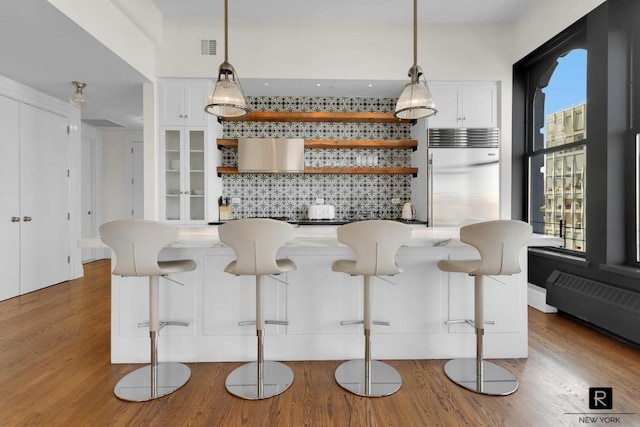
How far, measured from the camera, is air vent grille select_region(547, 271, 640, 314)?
107 inches

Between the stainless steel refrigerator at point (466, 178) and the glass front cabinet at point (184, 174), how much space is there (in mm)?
2865

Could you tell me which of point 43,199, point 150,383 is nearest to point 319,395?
point 150,383

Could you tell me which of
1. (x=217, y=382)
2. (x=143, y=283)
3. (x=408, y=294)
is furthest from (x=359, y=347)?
(x=143, y=283)

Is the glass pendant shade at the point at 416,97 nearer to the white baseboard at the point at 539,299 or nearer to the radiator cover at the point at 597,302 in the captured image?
the radiator cover at the point at 597,302

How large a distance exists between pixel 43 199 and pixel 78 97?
156 cm

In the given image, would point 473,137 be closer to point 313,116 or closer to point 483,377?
point 313,116

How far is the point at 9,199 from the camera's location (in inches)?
166

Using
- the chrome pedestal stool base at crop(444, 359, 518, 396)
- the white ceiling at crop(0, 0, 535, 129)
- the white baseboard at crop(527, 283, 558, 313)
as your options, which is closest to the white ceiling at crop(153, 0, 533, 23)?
the white ceiling at crop(0, 0, 535, 129)

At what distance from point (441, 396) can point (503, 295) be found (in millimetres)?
928

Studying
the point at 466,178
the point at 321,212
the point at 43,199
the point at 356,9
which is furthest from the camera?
the point at 321,212

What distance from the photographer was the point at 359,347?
2.51 m

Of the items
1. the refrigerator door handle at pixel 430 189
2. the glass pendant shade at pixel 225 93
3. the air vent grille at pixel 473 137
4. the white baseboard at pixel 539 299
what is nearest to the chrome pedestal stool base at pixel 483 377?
the white baseboard at pixel 539 299

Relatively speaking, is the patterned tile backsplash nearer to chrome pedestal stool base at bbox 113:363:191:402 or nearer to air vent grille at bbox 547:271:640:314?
air vent grille at bbox 547:271:640:314

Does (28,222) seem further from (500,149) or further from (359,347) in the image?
(500,149)
